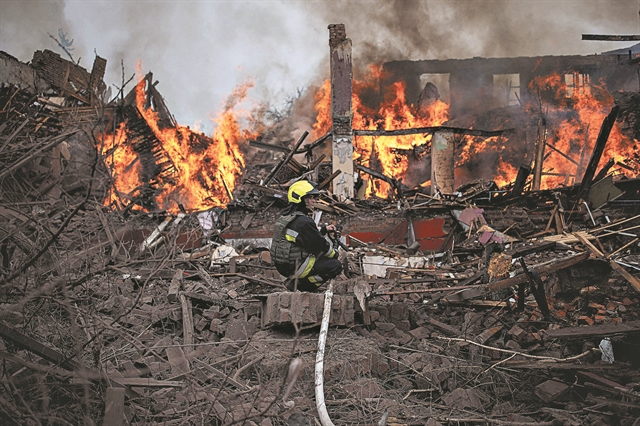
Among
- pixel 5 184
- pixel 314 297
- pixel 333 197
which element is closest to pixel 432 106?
pixel 333 197

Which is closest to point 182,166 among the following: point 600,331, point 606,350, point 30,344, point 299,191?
point 299,191

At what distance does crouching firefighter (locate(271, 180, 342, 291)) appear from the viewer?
19.2 ft

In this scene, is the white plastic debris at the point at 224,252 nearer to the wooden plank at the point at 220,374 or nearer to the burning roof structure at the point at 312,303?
the burning roof structure at the point at 312,303

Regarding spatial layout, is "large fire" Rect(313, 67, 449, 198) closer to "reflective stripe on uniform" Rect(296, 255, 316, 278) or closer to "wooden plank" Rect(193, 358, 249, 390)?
"reflective stripe on uniform" Rect(296, 255, 316, 278)

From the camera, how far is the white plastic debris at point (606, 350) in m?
4.83

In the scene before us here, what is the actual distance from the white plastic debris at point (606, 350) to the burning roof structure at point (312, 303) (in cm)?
2

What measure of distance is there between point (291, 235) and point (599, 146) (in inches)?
349

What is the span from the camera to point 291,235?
19.3 ft

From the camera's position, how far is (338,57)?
1825cm

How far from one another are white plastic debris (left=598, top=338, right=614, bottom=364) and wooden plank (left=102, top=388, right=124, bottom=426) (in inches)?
179

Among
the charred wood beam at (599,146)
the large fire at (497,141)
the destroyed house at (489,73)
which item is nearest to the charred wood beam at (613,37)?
the charred wood beam at (599,146)

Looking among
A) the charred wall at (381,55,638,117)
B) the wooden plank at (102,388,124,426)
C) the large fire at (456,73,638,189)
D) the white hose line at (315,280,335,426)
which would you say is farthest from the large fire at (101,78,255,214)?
the wooden plank at (102,388,124,426)

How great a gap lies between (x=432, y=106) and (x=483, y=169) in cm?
473

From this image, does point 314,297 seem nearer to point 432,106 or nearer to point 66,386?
point 66,386
